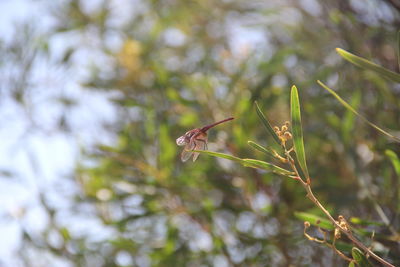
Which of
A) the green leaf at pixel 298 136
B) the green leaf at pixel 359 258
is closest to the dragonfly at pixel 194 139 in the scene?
the green leaf at pixel 298 136

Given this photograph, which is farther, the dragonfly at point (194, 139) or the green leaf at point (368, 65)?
the dragonfly at point (194, 139)

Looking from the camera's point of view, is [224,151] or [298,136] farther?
[224,151]

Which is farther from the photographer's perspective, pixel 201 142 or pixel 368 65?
pixel 201 142

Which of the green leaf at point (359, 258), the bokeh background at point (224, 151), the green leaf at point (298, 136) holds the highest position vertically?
the green leaf at point (298, 136)

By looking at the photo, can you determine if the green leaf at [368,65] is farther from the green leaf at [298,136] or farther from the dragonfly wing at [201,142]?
the dragonfly wing at [201,142]

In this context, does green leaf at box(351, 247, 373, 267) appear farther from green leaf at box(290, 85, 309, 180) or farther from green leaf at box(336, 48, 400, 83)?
green leaf at box(336, 48, 400, 83)

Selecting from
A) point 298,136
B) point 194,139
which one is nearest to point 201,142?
point 194,139

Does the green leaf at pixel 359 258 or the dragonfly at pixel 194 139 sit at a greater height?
the dragonfly at pixel 194 139

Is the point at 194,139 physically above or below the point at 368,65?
below

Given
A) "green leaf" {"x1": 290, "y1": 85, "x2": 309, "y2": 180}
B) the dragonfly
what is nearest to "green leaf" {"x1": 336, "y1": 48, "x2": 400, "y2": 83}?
"green leaf" {"x1": 290, "y1": 85, "x2": 309, "y2": 180}

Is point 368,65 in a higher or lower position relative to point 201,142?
higher

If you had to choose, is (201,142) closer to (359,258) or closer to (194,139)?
(194,139)

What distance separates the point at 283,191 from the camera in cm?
137

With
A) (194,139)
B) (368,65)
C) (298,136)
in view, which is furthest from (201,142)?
(368,65)
